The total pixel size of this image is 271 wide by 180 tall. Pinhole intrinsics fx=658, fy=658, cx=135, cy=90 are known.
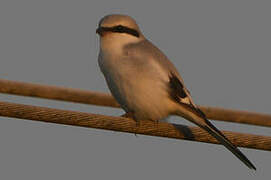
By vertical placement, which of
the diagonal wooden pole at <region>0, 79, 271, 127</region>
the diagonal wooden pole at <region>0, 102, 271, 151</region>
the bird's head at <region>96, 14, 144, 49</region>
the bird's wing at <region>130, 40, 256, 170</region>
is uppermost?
the bird's head at <region>96, 14, 144, 49</region>

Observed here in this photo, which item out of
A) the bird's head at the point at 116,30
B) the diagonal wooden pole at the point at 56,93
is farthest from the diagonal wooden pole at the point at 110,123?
the diagonal wooden pole at the point at 56,93

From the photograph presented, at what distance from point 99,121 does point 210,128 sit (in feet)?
3.04

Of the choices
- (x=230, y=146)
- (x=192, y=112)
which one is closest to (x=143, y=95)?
(x=192, y=112)

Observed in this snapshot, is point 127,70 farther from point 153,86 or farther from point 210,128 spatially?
point 210,128

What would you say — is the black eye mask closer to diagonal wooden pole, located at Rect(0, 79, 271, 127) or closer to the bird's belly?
the bird's belly

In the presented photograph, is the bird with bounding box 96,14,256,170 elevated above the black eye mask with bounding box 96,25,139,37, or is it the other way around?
the black eye mask with bounding box 96,25,139,37

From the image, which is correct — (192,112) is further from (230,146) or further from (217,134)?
(230,146)

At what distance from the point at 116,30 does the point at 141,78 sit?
0.57 metres

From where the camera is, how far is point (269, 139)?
5.26 metres

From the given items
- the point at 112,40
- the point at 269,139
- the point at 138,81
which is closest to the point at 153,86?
the point at 138,81

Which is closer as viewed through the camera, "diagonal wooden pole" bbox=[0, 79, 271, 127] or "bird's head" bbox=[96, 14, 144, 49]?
"bird's head" bbox=[96, 14, 144, 49]

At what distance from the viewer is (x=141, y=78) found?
18.8 ft

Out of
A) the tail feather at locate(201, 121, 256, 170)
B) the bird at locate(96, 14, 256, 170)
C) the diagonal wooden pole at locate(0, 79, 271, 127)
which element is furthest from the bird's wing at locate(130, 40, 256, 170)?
the diagonal wooden pole at locate(0, 79, 271, 127)

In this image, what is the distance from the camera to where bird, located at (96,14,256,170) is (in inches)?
226
